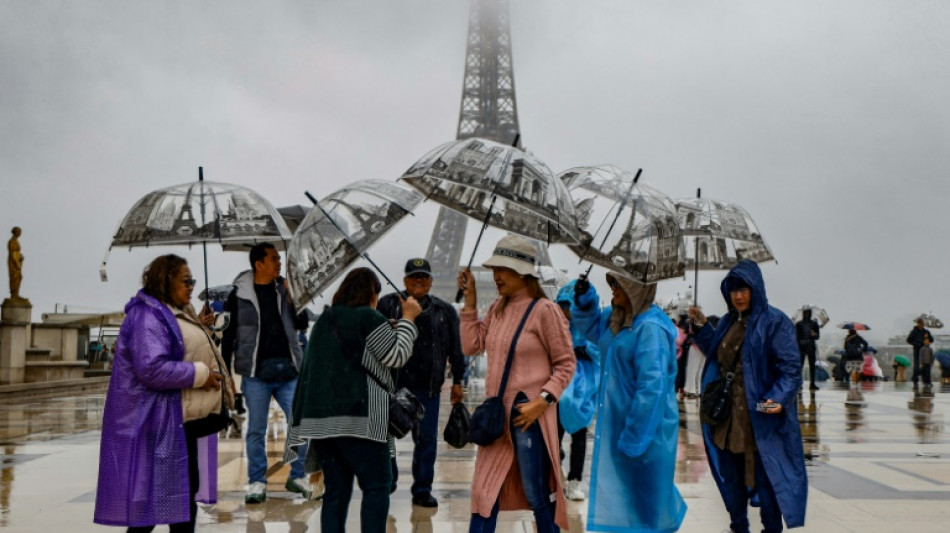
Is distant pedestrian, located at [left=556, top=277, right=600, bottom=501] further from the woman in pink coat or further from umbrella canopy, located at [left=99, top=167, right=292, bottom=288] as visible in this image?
umbrella canopy, located at [left=99, top=167, right=292, bottom=288]

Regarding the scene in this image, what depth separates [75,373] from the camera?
22.8m

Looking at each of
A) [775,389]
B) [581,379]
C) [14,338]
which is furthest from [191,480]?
[14,338]

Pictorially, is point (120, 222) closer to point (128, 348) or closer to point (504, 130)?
point (128, 348)

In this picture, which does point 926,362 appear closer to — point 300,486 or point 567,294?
point 567,294

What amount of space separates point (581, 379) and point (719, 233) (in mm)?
1422

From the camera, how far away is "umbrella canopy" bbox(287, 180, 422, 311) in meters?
5.02

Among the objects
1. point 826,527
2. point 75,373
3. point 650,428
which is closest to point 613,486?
point 650,428

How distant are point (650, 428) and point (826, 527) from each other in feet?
5.19

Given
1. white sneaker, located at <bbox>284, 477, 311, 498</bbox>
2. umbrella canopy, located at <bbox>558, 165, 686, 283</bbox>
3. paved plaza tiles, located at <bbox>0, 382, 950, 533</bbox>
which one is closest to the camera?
umbrella canopy, located at <bbox>558, 165, 686, 283</bbox>

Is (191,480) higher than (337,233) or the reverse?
the reverse

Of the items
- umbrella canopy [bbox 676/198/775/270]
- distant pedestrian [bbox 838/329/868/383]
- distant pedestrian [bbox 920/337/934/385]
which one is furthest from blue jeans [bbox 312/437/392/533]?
distant pedestrian [bbox 838/329/868/383]

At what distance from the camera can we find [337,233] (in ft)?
16.8

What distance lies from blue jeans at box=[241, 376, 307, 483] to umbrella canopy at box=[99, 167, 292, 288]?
3.16 ft

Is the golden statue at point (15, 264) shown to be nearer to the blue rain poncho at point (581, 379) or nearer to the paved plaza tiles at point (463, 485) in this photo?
the paved plaza tiles at point (463, 485)
